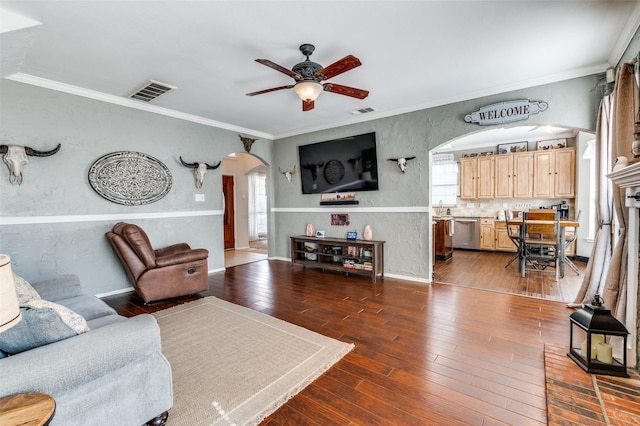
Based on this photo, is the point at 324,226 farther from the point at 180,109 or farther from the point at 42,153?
the point at 42,153

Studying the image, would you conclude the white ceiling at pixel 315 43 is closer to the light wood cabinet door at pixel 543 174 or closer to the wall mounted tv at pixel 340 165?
the wall mounted tv at pixel 340 165

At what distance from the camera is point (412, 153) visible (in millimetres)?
4680

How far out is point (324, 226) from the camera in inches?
230

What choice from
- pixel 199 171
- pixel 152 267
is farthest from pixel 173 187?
pixel 152 267

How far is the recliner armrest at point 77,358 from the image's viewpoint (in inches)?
47.1

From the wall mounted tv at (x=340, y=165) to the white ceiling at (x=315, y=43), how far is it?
3.93 feet

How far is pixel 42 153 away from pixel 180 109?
1.88m

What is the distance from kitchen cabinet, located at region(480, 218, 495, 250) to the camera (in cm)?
715

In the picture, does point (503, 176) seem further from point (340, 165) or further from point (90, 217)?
point (90, 217)

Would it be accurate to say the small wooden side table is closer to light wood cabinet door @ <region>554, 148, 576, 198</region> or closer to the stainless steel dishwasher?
the stainless steel dishwasher

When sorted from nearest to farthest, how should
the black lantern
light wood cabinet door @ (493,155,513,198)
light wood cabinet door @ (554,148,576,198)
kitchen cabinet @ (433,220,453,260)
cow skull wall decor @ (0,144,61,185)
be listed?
the black lantern
cow skull wall decor @ (0,144,61,185)
kitchen cabinet @ (433,220,453,260)
light wood cabinet door @ (554,148,576,198)
light wood cabinet door @ (493,155,513,198)

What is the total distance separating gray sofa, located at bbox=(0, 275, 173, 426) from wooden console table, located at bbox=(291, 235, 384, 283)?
3.54m

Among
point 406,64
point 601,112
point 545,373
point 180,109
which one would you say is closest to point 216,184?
point 180,109

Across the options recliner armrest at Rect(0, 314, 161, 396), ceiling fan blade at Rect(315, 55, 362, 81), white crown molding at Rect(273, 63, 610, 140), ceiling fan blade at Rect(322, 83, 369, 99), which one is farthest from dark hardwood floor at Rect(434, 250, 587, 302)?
recliner armrest at Rect(0, 314, 161, 396)
